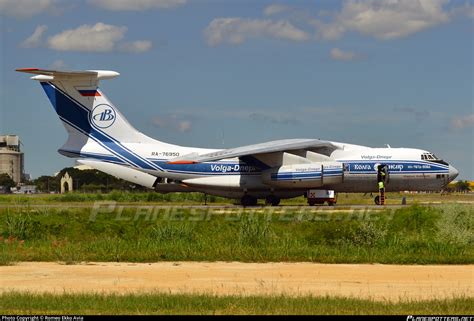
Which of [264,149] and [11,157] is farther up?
[11,157]

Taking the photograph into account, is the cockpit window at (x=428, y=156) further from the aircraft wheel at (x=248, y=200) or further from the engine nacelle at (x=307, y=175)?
the aircraft wheel at (x=248, y=200)

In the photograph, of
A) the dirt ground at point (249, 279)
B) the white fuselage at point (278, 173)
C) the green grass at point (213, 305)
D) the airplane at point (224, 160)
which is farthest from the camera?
the white fuselage at point (278, 173)

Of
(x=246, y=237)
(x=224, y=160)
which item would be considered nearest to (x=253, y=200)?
(x=224, y=160)

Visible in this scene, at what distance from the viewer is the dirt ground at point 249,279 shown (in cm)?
1405

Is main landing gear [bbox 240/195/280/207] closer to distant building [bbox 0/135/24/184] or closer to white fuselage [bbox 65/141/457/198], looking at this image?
white fuselage [bbox 65/141/457/198]

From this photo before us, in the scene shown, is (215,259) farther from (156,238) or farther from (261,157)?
(261,157)

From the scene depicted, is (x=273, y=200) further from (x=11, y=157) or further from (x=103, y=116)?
(x=11, y=157)

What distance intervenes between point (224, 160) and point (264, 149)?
2222 mm

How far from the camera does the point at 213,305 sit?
12336 millimetres

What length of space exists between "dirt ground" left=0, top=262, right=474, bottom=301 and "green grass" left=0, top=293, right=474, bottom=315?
2.62ft

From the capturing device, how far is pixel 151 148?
124ft

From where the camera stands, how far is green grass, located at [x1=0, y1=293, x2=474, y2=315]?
11875 millimetres

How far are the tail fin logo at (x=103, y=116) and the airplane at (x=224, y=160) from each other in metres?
0.05

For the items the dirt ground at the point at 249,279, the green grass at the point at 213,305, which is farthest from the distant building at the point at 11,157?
the green grass at the point at 213,305
